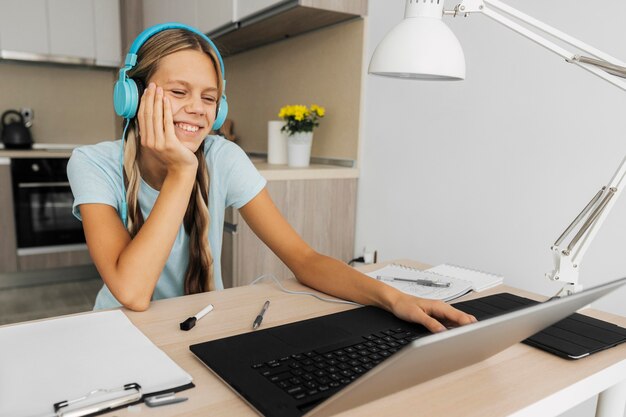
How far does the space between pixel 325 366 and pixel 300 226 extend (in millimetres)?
1393

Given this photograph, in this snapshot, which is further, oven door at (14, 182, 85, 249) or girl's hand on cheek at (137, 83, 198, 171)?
oven door at (14, 182, 85, 249)

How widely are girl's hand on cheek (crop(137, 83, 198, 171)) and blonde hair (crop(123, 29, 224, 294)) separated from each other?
0.09m

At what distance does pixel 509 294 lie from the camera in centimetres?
106

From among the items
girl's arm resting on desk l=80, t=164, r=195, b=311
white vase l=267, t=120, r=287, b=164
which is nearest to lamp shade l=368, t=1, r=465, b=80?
girl's arm resting on desk l=80, t=164, r=195, b=311

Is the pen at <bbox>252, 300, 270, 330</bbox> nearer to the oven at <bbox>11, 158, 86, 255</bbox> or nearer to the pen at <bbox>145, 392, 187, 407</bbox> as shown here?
the pen at <bbox>145, 392, 187, 407</bbox>

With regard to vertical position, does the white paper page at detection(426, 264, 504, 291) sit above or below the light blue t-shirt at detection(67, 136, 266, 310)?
below

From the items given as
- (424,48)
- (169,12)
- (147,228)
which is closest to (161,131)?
(147,228)

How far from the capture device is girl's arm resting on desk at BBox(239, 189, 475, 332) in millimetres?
829

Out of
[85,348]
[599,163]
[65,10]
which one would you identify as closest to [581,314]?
[599,163]

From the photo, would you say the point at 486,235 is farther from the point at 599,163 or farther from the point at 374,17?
the point at 374,17

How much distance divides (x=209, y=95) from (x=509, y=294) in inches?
33.2

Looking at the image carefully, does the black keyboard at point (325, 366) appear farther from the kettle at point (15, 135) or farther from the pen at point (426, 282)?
the kettle at point (15, 135)

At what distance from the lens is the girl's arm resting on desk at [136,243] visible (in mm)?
889

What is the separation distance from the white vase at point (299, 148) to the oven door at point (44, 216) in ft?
6.00
